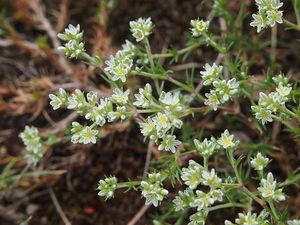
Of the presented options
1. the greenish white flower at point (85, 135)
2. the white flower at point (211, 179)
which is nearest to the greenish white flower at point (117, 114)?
the greenish white flower at point (85, 135)

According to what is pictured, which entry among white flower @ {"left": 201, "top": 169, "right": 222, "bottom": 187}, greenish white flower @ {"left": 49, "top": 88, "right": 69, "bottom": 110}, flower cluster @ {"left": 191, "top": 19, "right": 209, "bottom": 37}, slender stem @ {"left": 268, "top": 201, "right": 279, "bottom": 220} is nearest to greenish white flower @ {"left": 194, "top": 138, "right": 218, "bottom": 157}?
white flower @ {"left": 201, "top": 169, "right": 222, "bottom": 187}

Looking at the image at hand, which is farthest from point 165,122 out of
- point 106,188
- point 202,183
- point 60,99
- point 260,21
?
point 260,21

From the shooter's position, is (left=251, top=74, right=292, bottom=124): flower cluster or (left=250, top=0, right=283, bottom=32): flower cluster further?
(left=250, top=0, right=283, bottom=32): flower cluster

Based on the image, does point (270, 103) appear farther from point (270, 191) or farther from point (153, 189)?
point (153, 189)

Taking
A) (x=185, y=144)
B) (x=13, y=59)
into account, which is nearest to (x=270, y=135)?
(x=185, y=144)

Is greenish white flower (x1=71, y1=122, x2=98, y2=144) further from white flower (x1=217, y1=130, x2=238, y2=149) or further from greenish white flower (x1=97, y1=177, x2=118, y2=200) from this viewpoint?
white flower (x1=217, y1=130, x2=238, y2=149)

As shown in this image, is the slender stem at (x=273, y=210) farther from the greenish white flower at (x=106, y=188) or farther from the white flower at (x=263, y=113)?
the greenish white flower at (x=106, y=188)

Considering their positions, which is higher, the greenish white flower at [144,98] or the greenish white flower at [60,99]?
the greenish white flower at [60,99]

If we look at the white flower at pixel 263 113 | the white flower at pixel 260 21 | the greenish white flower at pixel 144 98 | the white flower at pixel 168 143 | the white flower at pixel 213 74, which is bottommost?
the white flower at pixel 168 143

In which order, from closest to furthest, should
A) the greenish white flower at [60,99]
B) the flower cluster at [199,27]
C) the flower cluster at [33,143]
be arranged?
the greenish white flower at [60,99] → the flower cluster at [199,27] → the flower cluster at [33,143]
